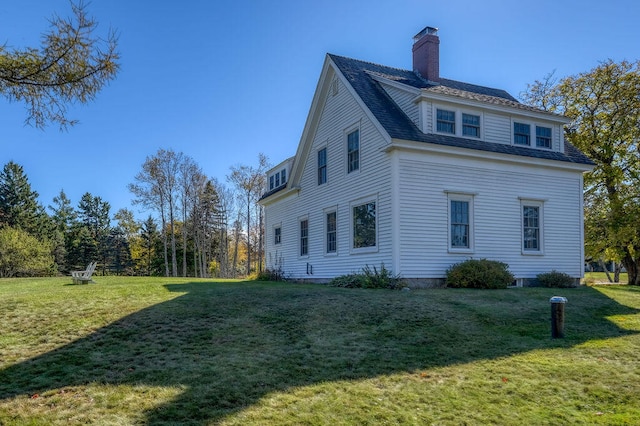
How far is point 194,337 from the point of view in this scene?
7.52 m

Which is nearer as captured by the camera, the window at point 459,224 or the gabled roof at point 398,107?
the gabled roof at point 398,107

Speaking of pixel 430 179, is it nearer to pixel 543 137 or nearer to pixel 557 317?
pixel 543 137

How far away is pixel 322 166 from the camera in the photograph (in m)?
19.0

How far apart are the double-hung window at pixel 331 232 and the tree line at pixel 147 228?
688 inches

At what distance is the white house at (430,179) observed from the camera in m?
14.4

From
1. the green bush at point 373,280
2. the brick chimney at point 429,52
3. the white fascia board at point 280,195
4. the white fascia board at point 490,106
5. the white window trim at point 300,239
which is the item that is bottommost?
the green bush at point 373,280

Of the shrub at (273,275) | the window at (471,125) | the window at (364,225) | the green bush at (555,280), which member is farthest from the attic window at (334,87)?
the green bush at (555,280)

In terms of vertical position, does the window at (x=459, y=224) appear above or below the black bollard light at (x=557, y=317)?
above

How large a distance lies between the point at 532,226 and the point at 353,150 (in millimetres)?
6776

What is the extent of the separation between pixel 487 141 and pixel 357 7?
6.56 metres

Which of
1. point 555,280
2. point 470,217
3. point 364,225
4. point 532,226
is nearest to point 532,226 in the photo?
point 532,226

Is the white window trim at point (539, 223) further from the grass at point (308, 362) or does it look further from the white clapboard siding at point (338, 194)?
the grass at point (308, 362)

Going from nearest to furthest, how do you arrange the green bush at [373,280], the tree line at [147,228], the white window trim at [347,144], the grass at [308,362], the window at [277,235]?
1. the grass at [308,362]
2. the green bush at [373,280]
3. the white window trim at [347,144]
4. the window at [277,235]
5. the tree line at [147,228]

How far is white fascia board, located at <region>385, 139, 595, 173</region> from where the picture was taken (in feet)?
46.5
